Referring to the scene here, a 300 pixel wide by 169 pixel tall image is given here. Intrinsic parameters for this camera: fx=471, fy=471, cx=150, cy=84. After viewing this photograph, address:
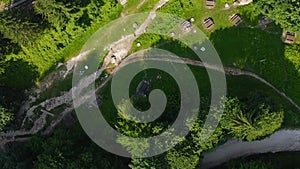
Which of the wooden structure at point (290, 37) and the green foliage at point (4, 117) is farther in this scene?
the wooden structure at point (290, 37)

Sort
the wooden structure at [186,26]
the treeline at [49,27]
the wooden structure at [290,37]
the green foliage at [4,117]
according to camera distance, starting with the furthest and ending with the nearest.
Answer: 1. the wooden structure at [186,26]
2. the wooden structure at [290,37]
3. the green foliage at [4,117]
4. the treeline at [49,27]

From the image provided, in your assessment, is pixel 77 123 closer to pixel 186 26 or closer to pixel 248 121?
pixel 186 26

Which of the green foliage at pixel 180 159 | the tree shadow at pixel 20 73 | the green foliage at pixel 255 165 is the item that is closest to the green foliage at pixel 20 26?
the tree shadow at pixel 20 73

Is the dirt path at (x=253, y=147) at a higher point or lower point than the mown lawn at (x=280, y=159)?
higher

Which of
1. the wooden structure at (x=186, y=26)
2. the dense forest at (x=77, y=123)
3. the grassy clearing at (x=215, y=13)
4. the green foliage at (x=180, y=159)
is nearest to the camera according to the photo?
the green foliage at (x=180, y=159)

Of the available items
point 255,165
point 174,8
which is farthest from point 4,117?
point 255,165

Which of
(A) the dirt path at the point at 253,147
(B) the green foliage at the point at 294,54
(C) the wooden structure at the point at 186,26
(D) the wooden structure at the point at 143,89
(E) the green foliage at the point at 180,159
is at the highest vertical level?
(C) the wooden structure at the point at 186,26

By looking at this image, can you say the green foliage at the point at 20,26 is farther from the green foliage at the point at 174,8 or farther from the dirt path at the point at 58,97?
the green foliage at the point at 174,8

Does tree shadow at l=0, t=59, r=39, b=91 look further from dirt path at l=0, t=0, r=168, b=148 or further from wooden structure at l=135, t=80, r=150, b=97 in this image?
wooden structure at l=135, t=80, r=150, b=97

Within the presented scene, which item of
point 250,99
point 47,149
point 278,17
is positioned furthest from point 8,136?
point 278,17
